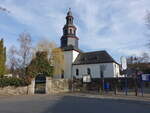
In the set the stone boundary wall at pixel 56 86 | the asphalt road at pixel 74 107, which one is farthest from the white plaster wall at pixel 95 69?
the asphalt road at pixel 74 107

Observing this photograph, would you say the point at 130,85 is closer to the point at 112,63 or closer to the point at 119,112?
the point at 112,63

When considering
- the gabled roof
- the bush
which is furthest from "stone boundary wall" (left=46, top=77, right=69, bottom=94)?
the gabled roof

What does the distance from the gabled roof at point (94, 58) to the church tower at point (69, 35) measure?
11.7 feet

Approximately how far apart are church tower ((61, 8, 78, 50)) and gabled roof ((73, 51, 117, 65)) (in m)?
3.55

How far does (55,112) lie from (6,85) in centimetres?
1585

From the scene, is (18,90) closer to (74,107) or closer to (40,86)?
(40,86)

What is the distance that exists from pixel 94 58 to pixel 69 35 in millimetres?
9525

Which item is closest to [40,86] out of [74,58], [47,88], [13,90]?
[47,88]

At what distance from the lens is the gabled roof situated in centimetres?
4825

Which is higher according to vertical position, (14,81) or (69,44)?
(69,44)

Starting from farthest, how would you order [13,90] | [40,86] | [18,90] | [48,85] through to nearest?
1. [40,86]
2. [48,85]
3. [18,90]
4. [13,90]

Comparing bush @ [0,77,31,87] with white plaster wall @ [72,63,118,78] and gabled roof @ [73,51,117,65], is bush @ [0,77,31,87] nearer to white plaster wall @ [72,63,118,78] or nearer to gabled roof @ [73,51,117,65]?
white plaster wall @ [72,63,118,78]

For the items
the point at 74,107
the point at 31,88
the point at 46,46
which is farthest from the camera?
the point at 46,46

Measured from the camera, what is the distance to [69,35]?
5153 cm
